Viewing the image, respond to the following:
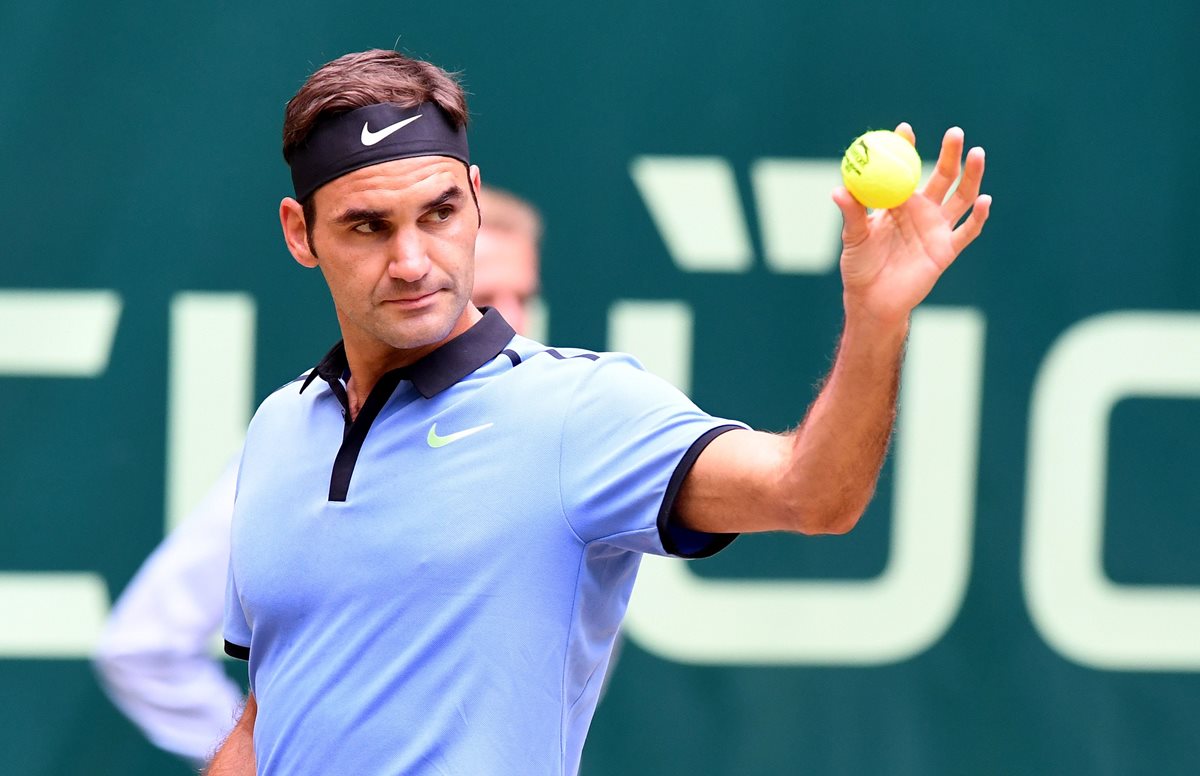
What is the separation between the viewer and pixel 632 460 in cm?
160

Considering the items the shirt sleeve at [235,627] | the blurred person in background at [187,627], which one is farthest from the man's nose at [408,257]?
the blurred person in background at [187,627]

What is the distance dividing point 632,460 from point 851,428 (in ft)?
0.86

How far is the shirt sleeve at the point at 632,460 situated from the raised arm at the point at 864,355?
0.31 ft

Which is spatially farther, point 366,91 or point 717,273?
point 717,273

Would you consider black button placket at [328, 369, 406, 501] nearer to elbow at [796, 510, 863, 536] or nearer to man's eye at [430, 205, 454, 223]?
man's eye at [430, 205, 454, 223]

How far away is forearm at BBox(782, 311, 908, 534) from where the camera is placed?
1.43 metres

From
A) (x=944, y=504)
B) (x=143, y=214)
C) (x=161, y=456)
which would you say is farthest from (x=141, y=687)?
(x=944, y=504)

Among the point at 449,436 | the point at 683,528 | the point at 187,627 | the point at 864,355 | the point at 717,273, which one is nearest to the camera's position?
the point at 864,355

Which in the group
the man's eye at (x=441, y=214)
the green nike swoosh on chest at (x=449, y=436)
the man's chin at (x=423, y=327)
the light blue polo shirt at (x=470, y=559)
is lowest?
the light blue polo shirt at (x=470, y=559)

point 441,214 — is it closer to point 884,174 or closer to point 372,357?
point 372,357

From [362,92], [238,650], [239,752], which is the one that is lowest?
[239,752]

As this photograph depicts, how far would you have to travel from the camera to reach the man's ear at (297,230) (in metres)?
1.93

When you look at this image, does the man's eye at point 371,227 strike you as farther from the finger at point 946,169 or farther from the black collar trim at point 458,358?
the finger at point 946,169

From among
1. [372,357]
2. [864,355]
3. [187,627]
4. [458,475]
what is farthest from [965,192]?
A: [187,627]
